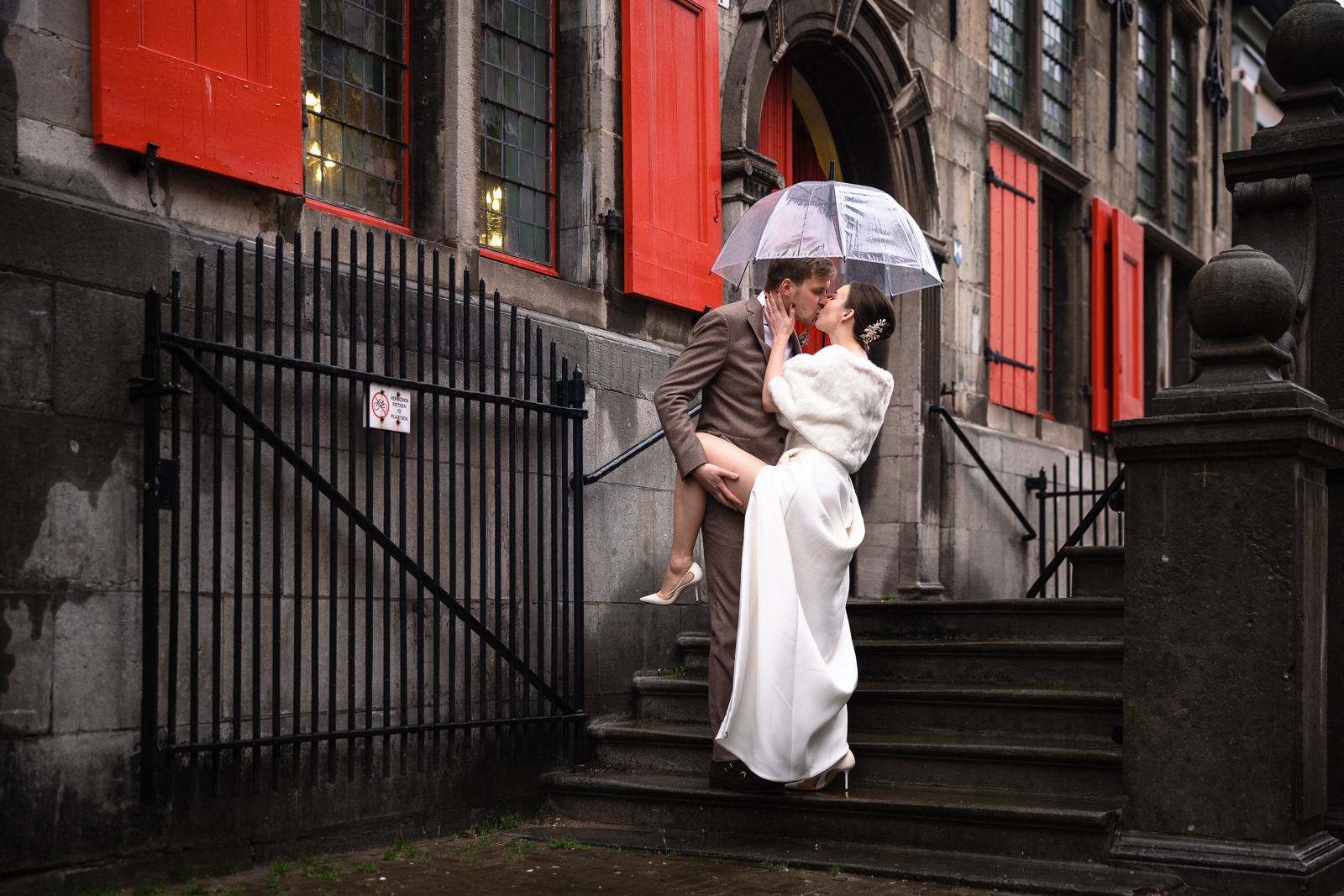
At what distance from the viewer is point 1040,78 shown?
1309cm

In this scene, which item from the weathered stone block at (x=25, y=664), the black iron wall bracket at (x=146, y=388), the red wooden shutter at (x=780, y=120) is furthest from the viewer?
the red wooden shutter at (x=780, y=120)

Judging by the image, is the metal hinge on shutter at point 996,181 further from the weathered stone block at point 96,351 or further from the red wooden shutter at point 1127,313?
the weathered stone block at point 96,351

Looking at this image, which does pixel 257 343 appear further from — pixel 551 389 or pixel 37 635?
pixel 551 389

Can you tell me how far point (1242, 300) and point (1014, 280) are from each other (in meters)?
7.31

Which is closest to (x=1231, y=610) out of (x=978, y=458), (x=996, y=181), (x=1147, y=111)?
(x=978, y=458)

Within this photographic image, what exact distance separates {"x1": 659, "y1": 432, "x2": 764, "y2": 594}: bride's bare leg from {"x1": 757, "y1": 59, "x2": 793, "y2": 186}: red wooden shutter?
4.40 metres

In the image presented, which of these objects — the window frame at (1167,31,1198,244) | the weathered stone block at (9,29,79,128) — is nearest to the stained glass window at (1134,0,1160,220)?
the window frame at (1167,31,1198,244)

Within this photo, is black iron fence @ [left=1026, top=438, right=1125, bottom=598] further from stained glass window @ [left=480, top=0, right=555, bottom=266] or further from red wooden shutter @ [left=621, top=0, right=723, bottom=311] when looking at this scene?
stained glass window @ [left=480, top=0, right=555, bottom=266]

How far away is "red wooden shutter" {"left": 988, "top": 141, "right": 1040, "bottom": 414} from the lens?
1194 cm

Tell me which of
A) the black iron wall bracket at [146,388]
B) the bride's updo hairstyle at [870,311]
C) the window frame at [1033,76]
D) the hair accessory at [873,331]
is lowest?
the black iron wall bracket at [146,388]

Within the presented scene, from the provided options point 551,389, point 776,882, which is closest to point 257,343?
point 551,389

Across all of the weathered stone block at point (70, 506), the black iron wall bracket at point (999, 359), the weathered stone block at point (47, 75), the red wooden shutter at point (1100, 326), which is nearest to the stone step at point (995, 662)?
the weathered stone block at point (70, 506)

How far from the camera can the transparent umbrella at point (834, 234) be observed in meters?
6.16

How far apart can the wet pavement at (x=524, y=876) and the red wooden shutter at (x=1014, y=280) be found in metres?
7.18
